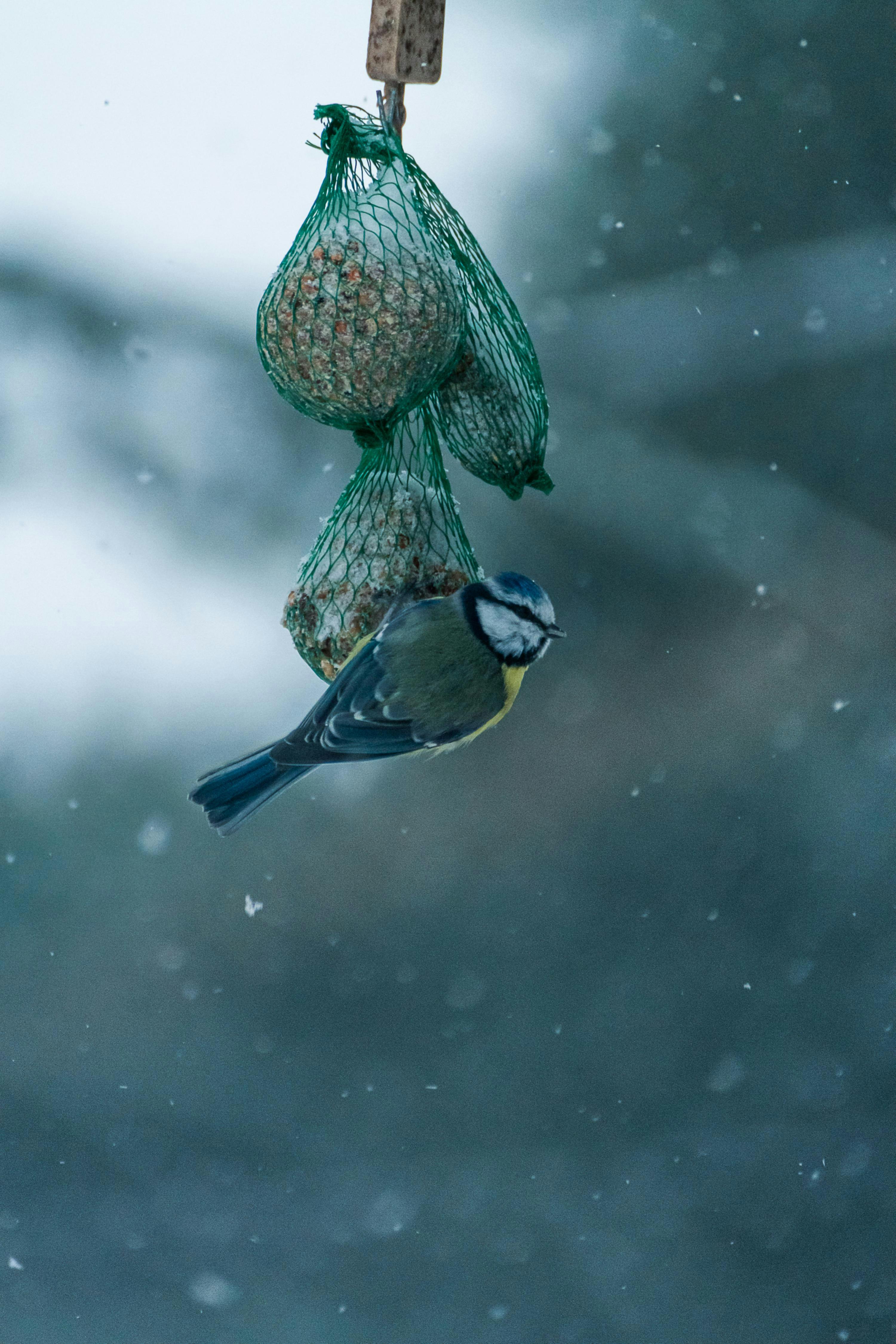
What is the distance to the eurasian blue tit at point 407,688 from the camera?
1450 mm

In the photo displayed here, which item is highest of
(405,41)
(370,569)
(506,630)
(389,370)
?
(405,41)

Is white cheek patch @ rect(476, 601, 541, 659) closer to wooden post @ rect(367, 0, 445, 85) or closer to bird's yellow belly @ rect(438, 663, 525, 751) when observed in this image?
bird's yellow belly @ rect(438, 663, 525, 751)

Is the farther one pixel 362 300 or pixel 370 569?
pixel 370 569

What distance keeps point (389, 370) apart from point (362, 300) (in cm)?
9

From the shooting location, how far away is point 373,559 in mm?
1561

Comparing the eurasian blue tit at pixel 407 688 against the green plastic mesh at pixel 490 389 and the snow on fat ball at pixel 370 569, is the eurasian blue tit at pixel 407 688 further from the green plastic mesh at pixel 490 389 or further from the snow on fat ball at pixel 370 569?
the green plastic mesh at pixel 490 389

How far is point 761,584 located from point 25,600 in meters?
2.16

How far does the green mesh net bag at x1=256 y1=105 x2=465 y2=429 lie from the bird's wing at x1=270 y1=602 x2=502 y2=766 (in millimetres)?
290

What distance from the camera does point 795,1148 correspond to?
396 cm

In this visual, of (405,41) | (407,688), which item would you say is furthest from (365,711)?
(405,41)

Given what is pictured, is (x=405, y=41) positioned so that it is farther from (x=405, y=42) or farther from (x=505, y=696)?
(x=505, y=696)

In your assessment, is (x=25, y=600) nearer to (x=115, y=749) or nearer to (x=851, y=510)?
(x=115, y=749)

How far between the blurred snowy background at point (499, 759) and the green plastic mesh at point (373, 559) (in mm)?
1512

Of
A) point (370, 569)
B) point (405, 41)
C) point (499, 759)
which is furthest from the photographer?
point (499, 759)
